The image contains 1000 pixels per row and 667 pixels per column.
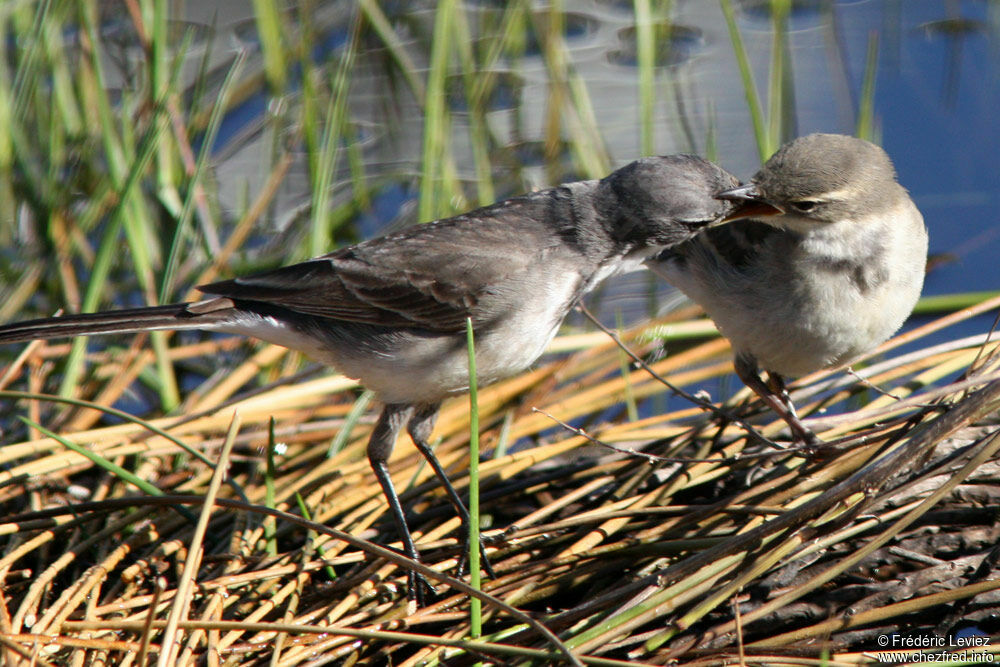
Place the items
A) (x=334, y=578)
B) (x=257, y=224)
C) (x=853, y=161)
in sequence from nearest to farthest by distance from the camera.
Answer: (x=334, y=578) < (x=853, y=161) < (x=257, y=224)

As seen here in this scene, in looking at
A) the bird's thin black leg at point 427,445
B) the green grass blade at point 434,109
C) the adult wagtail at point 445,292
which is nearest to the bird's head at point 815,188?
the adult wagtail at point 445,292

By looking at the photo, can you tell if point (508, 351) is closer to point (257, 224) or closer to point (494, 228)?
point (494, 228)

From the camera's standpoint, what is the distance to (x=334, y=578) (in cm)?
371

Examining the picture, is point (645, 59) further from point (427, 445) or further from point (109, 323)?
point (109, 323)

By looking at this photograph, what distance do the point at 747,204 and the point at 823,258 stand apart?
354 millimetres

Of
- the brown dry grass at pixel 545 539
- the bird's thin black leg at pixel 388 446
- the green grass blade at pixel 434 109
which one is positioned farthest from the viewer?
the green grass blade at pixel 434 109

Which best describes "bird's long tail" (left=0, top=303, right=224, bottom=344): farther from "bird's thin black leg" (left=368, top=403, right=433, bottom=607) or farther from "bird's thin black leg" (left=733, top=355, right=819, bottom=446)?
"bird's thin black leg" (left=733, top=355, right=819, bottom=446)

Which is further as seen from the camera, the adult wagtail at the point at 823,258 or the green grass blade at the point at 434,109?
the green grass blade at the point at 434,109

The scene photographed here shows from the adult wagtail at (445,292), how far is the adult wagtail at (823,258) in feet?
0.80

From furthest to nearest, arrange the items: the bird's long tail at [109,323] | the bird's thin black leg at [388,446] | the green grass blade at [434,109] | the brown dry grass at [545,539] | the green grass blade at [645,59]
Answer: the green grass blade at [645,59] < the green grass blade at [434,109] < the bird's thin black leg at [388,446] < the bird's long tail at [109,323] < the brown dry grass at [545,539]

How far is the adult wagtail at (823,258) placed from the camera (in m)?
3.89

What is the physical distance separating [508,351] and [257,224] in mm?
3350

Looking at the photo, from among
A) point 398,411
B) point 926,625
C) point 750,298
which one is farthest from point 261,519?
point 926,625

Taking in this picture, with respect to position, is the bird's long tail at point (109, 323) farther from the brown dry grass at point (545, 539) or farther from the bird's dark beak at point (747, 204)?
the bird's dark beak at point (747, 204)
